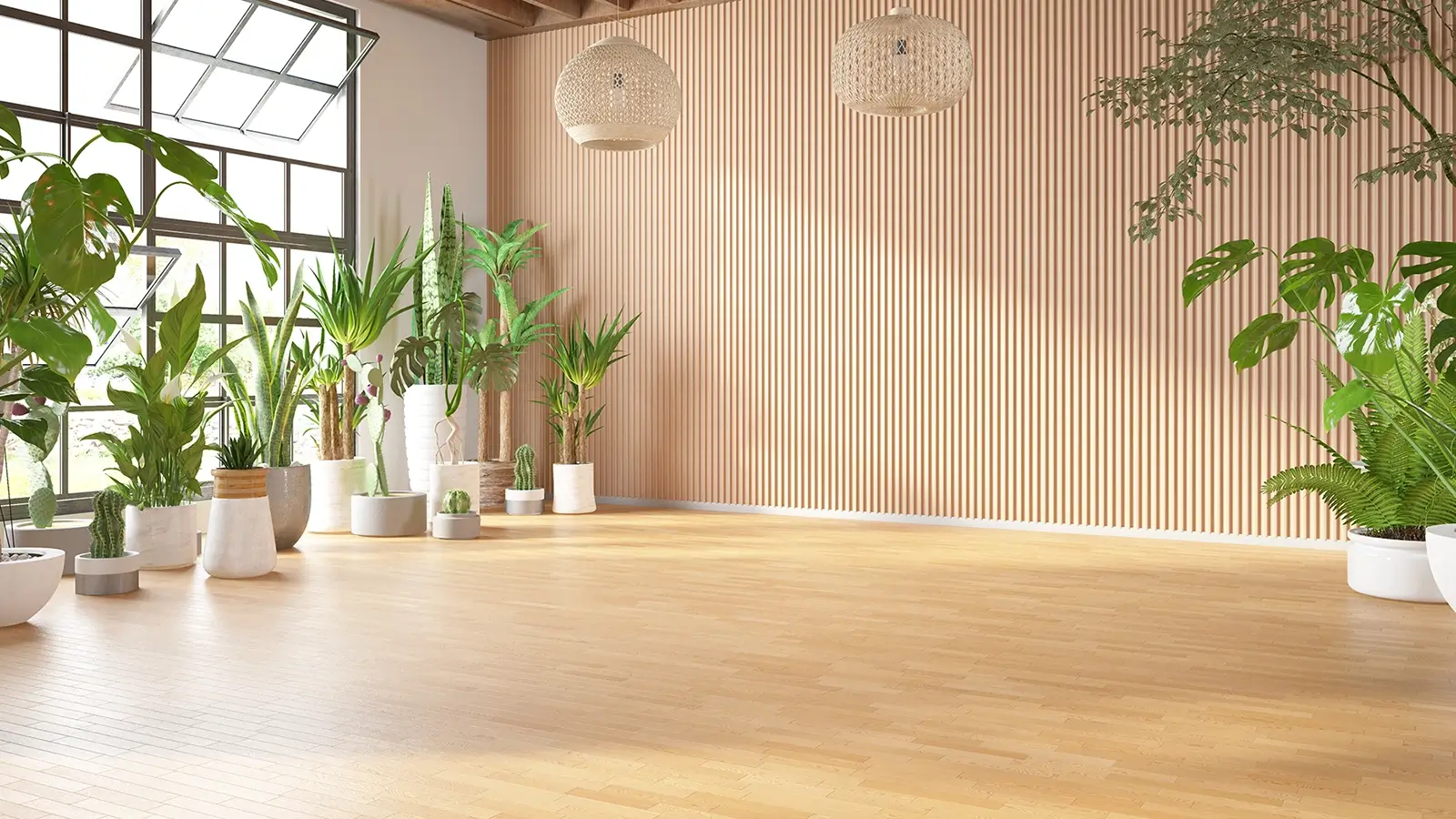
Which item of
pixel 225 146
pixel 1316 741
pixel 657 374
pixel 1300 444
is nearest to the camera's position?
pixel 1316 741

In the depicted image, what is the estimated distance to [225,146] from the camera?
330 inches

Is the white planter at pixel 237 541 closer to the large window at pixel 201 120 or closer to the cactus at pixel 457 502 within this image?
the large window at pixel 201 120

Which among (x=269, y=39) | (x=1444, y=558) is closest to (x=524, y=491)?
(x=269, y=39)

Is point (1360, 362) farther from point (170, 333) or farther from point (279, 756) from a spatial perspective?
point (170, 333)

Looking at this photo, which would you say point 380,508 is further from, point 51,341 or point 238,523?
point 51,341

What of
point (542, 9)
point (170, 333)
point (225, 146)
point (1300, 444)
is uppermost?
point (542, 9)

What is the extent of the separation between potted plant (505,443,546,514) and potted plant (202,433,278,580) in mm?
2884

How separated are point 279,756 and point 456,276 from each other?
6.10m

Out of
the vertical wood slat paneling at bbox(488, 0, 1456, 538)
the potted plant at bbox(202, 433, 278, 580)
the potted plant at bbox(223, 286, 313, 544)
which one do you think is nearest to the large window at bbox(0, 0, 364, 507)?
the potted plant at bbox(223, 286, 313, 544)

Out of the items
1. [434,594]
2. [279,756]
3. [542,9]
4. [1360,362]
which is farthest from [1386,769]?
[542,9]

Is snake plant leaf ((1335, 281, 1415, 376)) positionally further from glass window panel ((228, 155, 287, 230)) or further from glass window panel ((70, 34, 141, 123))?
glass window panel ((228, 155, 287, 230))

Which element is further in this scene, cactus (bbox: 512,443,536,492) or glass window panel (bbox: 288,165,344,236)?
cactus (bbox: 512,443,536,492)

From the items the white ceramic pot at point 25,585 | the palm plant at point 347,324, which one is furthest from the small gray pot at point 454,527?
the white ceramic pot at point 25,585

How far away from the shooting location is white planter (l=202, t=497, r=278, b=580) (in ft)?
20.2
